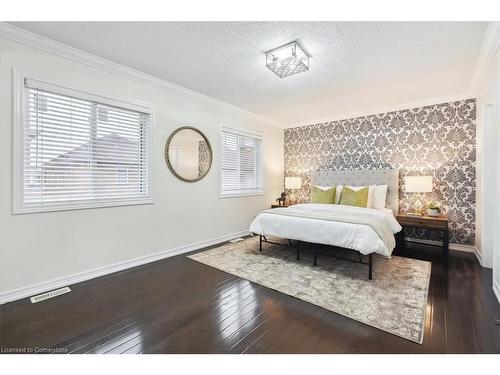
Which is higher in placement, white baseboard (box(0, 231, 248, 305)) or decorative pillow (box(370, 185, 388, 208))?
decorative pillow (box(370, 185, 388, 208))

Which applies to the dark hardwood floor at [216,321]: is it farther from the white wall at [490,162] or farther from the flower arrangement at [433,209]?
the flower arrangement at [433,209]

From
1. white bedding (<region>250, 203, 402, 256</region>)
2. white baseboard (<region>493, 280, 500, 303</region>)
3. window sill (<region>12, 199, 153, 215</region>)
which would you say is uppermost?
window sill (<region>12, 199, 153, 215</region>)

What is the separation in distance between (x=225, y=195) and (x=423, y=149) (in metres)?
3.59

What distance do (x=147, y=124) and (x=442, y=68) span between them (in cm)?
389

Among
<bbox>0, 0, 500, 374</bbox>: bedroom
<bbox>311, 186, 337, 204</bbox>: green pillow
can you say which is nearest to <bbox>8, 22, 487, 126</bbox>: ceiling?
<bbox>0, 0, 500, 374</bbox>: bedroom

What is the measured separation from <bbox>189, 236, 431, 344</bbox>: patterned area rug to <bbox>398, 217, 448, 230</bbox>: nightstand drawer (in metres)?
0.59

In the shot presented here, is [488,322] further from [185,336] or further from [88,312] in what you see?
[88,312]

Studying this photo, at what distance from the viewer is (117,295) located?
2.43 metres

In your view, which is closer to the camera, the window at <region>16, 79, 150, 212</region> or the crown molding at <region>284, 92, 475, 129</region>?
the window at <region>16, 79, 150, 212</region>

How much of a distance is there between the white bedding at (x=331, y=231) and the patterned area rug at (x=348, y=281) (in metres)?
0.35

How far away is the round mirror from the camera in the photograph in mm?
3640

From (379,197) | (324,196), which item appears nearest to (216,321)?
(324,196)

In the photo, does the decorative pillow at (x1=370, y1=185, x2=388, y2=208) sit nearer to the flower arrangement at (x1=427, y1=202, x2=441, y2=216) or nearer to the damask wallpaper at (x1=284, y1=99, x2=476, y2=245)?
the damask wallpaper at (x1=284, y1=99, x2=476, y2=245)
